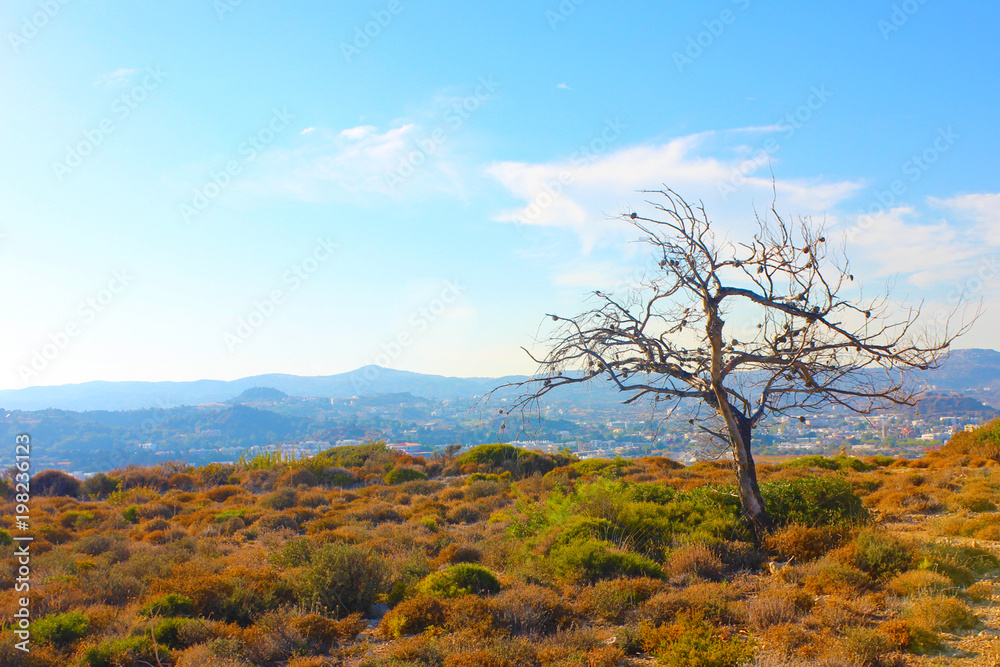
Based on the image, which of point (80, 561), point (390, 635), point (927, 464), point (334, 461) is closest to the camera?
point (390, 635)

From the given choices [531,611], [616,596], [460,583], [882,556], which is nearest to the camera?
[531,611]

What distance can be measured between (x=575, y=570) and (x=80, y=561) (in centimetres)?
890

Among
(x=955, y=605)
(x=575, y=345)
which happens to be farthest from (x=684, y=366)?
(x=955, y=605)

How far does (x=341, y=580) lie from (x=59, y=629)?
3261 millimetres

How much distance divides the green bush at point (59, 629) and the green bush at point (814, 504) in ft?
33.5

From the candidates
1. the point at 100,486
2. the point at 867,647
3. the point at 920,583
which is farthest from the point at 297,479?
the point at 867,647

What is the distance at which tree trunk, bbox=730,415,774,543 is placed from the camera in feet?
29.7

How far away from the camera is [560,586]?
7770 millimetres

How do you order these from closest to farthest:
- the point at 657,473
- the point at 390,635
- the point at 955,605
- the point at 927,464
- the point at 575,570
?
1. the point at 955,605
2. the point at 390,635
3. the point at 575,570
4. the point at 927,464
5. the point at 657,473

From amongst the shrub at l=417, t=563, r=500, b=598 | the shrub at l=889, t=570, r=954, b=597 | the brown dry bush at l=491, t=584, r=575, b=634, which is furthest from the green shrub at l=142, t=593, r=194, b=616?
the shrub at l=889, t=570, r=954, b=597

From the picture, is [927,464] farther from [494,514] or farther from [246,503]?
[246,503]

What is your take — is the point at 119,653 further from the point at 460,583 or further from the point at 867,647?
the point at 867,647

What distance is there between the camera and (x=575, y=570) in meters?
7.96

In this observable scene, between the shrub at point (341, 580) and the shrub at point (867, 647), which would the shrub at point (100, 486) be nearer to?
the shrub at point (341, 580)
